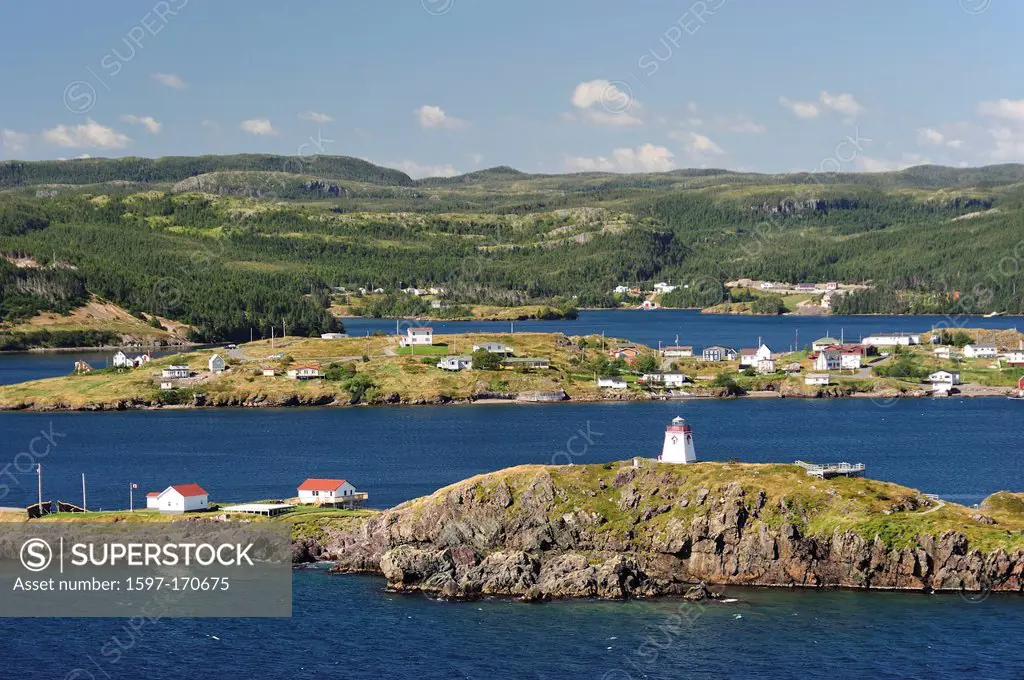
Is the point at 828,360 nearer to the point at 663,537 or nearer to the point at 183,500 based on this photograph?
the point at 663,537

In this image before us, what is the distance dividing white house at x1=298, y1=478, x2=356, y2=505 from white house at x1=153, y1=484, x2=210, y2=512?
5.16 meters

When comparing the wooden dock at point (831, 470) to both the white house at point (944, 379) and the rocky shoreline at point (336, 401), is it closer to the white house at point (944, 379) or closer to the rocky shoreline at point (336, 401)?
the rocky shoreline at point (336, 401)

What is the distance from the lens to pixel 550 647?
177 feet

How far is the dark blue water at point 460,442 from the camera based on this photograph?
8731 cm

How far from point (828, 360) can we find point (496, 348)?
3405 centimetres

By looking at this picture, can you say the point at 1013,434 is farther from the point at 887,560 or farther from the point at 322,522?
the point at 322,522

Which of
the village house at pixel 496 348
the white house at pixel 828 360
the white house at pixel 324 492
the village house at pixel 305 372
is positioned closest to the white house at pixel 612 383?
the village house at pixel 496 348

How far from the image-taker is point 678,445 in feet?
226

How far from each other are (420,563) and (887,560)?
1936 cm

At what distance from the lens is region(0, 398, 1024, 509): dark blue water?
8731 centimetres

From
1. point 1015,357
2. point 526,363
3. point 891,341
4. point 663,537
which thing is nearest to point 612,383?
point 526,363

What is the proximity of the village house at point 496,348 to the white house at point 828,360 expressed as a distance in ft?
103

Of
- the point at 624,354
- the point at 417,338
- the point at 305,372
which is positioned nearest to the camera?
the point at 305,372

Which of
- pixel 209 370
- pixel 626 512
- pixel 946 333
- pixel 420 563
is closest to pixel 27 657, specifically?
pixel 420 563
